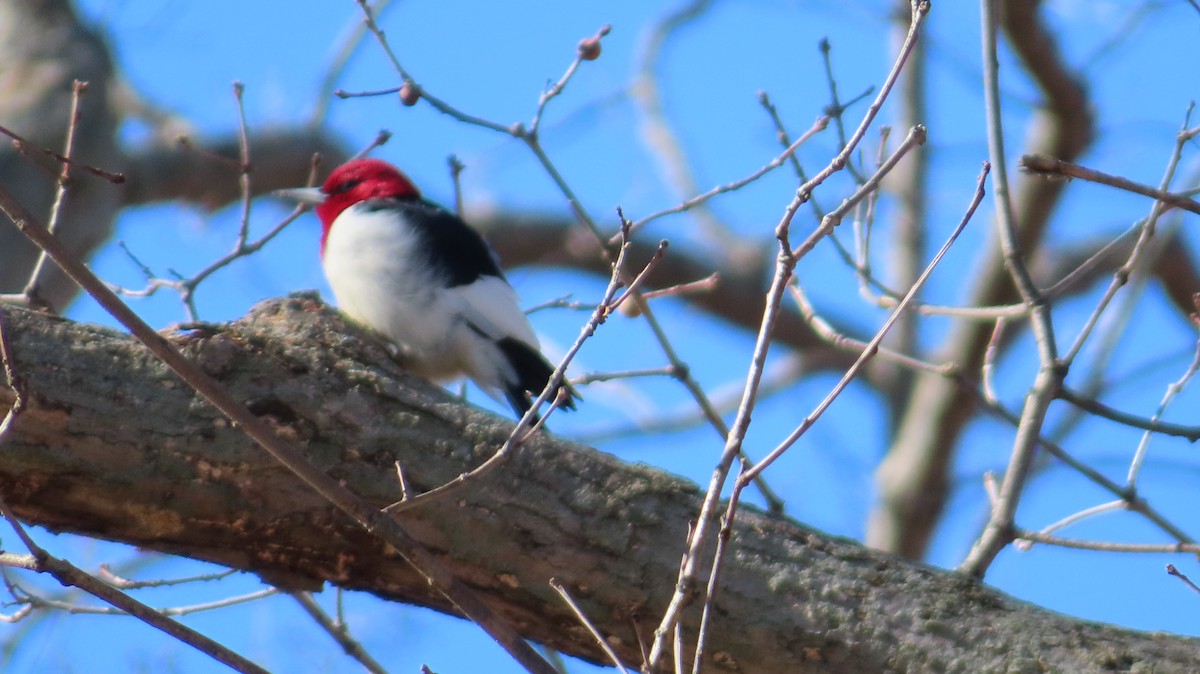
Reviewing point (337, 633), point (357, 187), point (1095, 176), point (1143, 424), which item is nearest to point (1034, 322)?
point (1143, 424)

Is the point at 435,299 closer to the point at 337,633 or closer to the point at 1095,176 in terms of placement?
the point at 337,633

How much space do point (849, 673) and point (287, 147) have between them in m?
6.23

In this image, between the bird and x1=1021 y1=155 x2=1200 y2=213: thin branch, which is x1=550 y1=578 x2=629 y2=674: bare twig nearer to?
x1=1021 y1=155 x2=1200 y2=213: thin branch

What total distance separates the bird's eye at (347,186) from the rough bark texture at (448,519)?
251 centimetres

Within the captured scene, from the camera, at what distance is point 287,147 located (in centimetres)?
779

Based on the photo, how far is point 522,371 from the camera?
3914mm

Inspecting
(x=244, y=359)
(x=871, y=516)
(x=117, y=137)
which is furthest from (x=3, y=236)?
(x=871, y=516)

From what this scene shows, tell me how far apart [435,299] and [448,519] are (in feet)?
5.52

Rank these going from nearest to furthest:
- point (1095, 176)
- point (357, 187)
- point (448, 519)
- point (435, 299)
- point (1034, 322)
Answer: point (1095, 176) < point (448, 519) < point (1034, 322) < point (435, 299) < point (357, 187)

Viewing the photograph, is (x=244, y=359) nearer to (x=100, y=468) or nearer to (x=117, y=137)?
(x=100, y=468)

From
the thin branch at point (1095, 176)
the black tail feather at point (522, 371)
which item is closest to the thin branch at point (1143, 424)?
the thin branch at point (1095, 176)

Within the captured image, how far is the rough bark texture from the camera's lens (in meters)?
2.16

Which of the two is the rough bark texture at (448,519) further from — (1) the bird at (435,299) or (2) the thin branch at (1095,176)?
(1) the bird at (435,299)

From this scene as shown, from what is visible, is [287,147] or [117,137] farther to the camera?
[287,147]
